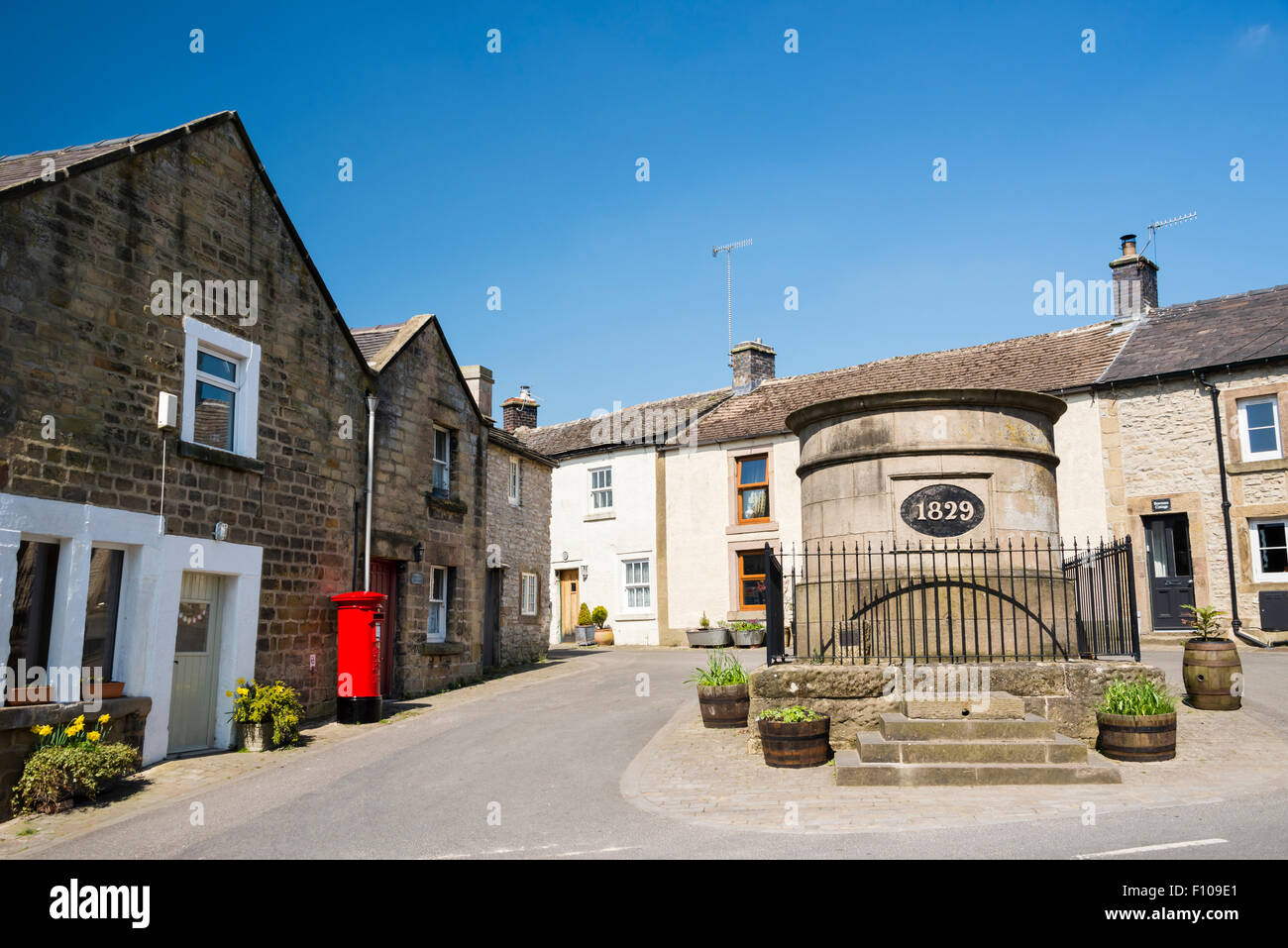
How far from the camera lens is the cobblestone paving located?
7.36 m

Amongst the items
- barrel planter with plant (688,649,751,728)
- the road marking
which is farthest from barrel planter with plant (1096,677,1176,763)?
barrel planter with plant (688,649,751,728)

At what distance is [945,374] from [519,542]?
12.6 m

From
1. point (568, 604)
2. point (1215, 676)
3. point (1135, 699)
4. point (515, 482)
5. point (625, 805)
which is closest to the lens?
point (625, 805)

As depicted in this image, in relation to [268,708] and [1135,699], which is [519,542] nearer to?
[268,708]

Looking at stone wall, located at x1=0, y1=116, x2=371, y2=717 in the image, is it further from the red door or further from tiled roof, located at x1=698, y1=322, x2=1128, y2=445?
tiled roof, located at x1=698, y1=322, x2=1128, y2=445

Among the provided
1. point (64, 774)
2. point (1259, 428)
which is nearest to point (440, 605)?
point (64, 774)

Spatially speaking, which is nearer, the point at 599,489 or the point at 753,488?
the point at 753,488

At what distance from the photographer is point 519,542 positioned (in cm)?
2275

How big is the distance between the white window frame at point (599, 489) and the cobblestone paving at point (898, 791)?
19.0 meters

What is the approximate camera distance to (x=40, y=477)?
30.4 ft

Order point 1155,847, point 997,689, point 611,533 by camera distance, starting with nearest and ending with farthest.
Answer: point 1155,847 < point 997,689 < point 611,533

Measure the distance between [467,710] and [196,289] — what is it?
704cm

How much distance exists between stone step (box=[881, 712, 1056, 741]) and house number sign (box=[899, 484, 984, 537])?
2399 millimetres

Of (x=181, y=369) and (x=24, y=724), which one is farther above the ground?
(x=181, y=369)
